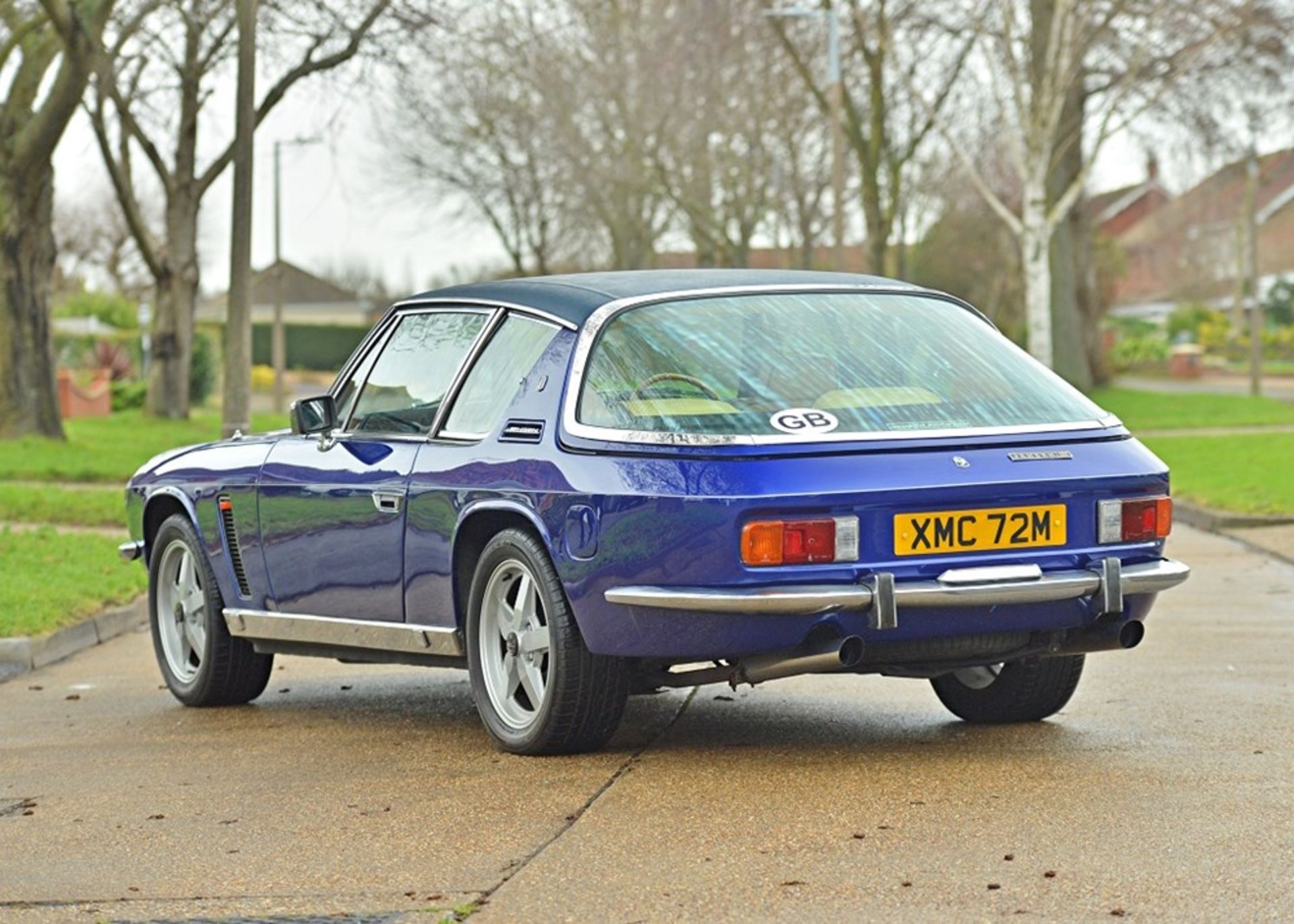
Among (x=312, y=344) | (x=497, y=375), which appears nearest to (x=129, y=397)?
(x=312, y=344)

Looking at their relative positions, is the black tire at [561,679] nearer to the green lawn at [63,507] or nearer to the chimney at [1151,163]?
the green lawn at [63,507]

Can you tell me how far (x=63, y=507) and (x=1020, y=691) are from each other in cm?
1362

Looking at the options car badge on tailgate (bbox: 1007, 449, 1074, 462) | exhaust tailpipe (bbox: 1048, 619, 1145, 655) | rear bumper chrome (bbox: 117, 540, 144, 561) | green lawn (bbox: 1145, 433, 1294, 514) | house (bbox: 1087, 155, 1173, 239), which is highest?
house (bbox: 1087, 155, 1173, 239)

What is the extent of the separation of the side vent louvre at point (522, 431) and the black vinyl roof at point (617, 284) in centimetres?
36

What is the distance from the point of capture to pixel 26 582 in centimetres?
1311

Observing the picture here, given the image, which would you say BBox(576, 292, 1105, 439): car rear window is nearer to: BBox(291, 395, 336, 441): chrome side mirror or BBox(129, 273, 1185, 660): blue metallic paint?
BBox(129, 273, 1185, 660): blue metallic paint

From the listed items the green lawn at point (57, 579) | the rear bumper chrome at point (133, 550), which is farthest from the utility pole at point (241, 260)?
the rear bumper chrome at point (133, 550)

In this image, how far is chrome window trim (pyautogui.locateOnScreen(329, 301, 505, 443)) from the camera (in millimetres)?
7762

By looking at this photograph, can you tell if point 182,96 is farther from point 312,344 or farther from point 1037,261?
point 312,344

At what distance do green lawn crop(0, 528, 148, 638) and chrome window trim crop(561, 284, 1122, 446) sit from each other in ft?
15.8

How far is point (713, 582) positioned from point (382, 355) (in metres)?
2.40

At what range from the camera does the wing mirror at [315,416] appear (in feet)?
27.2

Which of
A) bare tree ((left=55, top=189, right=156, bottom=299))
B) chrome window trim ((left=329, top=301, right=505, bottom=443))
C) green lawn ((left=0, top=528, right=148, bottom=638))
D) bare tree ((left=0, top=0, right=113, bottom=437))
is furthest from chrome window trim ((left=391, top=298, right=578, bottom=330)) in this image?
bare tree ((left=55, top=189, right=156, bottom=299))

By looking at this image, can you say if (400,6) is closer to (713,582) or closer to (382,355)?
(382,355)
